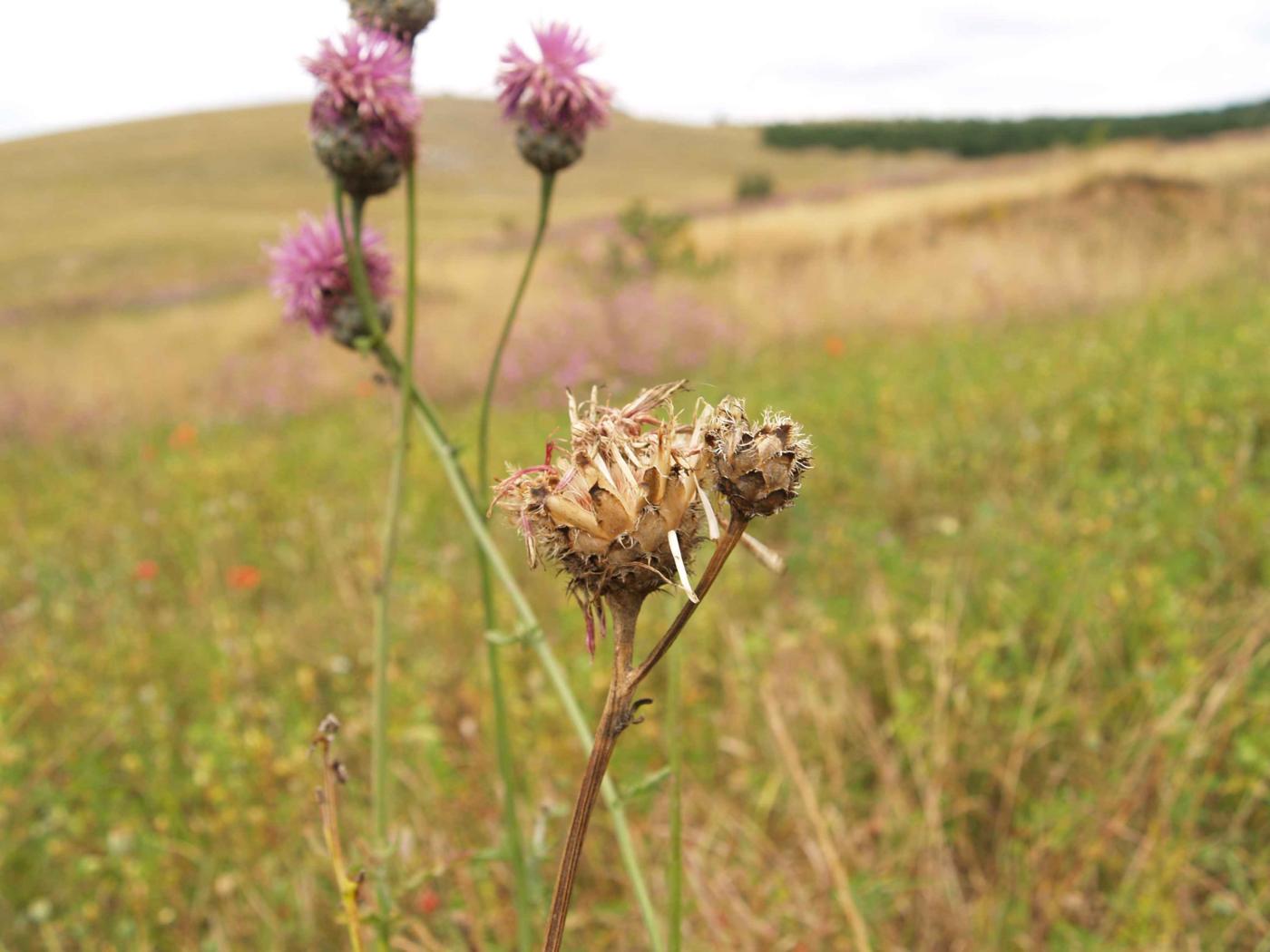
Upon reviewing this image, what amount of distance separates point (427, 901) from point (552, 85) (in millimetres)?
1642

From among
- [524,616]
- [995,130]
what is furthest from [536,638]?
[995,130]

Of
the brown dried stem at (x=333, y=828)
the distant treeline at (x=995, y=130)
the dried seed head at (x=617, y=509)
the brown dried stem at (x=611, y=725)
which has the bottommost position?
the brown dried stem at (x=333, y=828)

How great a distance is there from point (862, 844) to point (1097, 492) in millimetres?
1928

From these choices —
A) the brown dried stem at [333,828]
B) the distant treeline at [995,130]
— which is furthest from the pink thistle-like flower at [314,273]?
the distant treeline at [995,130]

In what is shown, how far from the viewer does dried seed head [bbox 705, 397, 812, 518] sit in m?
0.57

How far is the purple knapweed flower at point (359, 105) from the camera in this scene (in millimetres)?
1146

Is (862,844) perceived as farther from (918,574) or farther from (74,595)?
(74,595)

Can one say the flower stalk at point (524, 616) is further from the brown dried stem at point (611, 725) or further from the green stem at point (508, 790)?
the brown dried stem at point (611, 725)

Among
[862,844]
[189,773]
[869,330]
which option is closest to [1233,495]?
[862,844]

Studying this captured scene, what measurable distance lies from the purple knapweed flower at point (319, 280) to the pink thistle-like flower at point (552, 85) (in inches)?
12.6

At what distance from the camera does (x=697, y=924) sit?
1.88m

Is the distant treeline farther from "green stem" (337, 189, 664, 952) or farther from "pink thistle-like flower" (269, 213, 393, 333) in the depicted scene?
"green stem" (337, 189, 664, 952)

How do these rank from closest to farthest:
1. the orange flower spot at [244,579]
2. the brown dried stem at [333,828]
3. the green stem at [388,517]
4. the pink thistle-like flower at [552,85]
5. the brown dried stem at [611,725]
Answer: the brown dried stem at [611,725], the brown dried stem at [333,828], the green stem at [388,517], the pink thistle-like flower at [552,85], the orange flower spot at [244,579]

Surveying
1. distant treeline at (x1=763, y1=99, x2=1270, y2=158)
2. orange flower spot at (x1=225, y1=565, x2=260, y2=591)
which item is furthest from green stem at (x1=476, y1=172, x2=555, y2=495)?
distant treeline at (x1=763, y1=99, x2=1270, y2=158)
